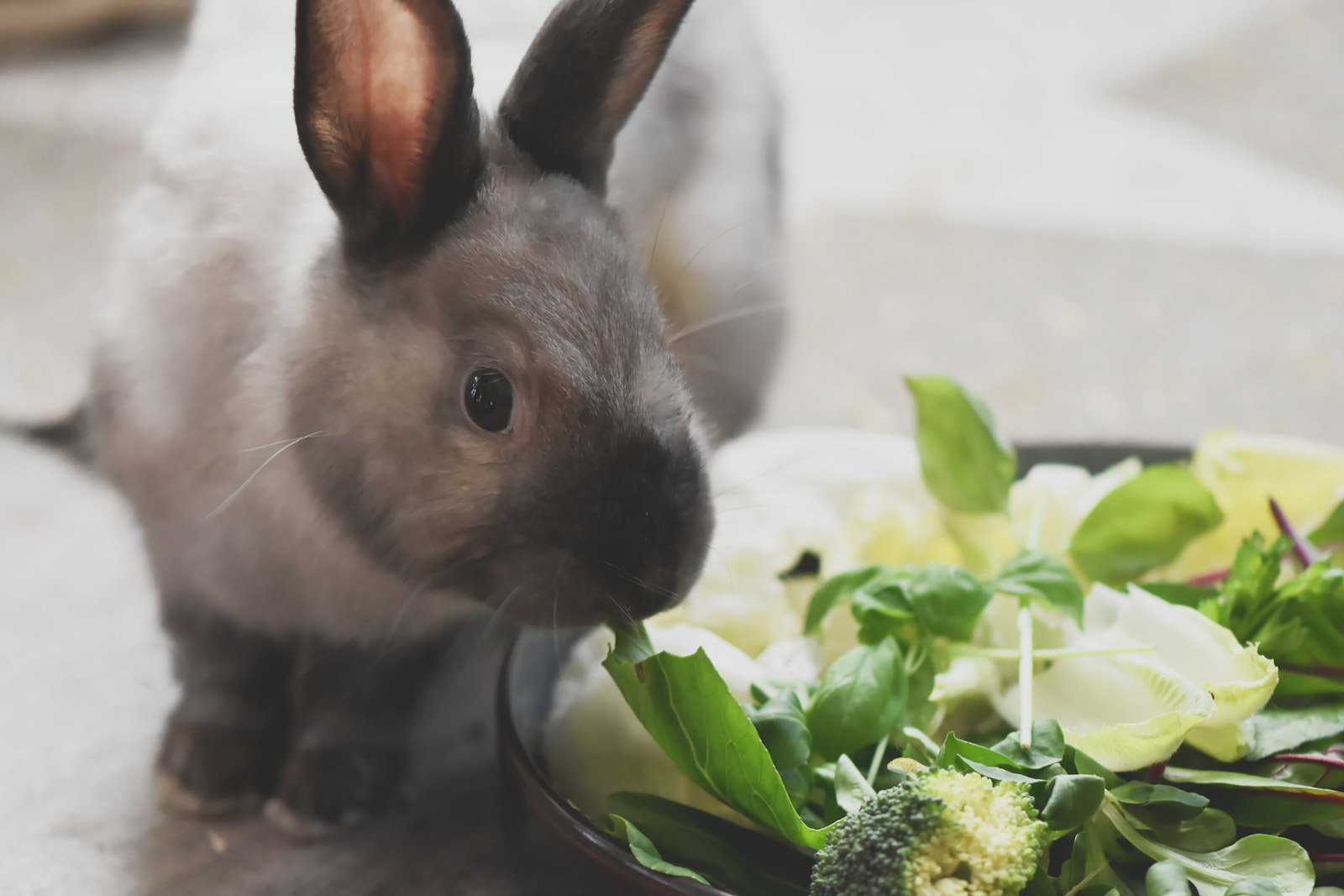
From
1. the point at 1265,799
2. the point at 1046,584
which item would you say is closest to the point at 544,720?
the point at 1046,584

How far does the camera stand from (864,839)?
0.64 metres

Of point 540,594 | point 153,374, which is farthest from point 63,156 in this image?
point 540,594

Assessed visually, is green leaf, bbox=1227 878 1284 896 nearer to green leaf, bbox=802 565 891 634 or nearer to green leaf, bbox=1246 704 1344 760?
green leaf, bbox=1246 704 1344 760

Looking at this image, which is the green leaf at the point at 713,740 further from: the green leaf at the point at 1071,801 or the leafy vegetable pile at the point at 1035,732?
the green leaf at the point at 1071,801

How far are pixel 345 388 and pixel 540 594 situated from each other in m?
0.18

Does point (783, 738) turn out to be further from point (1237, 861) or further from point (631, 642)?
point (1237, 861)

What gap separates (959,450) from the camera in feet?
3.14

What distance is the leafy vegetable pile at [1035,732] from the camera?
→ 66 centimetres

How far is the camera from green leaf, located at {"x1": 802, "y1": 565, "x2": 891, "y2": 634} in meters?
0.88

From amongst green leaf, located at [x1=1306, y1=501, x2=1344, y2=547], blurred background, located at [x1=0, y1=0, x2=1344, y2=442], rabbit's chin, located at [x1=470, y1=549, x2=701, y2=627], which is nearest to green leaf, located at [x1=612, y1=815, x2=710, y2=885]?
rabbit's chin, located at [x1=470, y1=549, x2=701, y2=627]

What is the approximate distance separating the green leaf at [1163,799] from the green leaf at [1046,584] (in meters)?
0.15

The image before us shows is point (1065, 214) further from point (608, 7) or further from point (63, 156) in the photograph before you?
point (63, 156)

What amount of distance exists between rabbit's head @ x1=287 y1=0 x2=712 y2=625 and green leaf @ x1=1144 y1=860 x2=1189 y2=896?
30 cm

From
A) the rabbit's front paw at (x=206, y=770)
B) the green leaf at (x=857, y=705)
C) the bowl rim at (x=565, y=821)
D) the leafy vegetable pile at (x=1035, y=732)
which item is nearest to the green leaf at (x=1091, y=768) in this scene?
the leafy vegetable pile at (x=1035, y=732)
